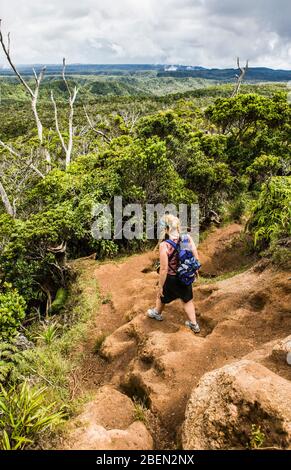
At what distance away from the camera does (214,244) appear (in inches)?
454

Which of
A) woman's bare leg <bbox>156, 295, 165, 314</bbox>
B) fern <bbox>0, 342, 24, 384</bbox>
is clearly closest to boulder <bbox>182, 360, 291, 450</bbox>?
woman's bare leg <bbox>156, 295, 165, 314</bbox>

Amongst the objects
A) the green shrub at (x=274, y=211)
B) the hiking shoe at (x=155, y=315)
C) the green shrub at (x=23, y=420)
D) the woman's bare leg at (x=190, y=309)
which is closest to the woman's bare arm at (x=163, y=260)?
the woman's bare leg at (x=190, y=309)

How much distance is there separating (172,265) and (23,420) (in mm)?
2921

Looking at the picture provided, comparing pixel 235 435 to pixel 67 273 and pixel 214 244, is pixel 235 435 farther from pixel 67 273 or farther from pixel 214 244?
pixel 214 244

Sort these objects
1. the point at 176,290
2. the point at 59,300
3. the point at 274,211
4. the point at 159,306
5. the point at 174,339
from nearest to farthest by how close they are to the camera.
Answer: the point at 174,339 < the point at 176,290 < the point at 159,306 < the point at 274,211 < the point at 59,300

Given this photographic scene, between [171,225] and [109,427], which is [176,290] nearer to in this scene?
[171,225]

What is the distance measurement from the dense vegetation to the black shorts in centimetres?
198

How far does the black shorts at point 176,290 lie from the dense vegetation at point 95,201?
1984 millimetres

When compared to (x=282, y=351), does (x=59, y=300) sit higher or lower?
lower

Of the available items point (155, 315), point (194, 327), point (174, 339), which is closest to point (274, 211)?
point (194, 327)

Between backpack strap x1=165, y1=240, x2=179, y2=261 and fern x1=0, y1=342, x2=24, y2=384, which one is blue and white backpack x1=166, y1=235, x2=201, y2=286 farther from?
fern x1=0, y1=342, x2=24, y2=384

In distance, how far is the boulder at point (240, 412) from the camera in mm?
3199

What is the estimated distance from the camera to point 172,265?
5637 mm

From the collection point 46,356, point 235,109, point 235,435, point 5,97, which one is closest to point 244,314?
point 235,435
